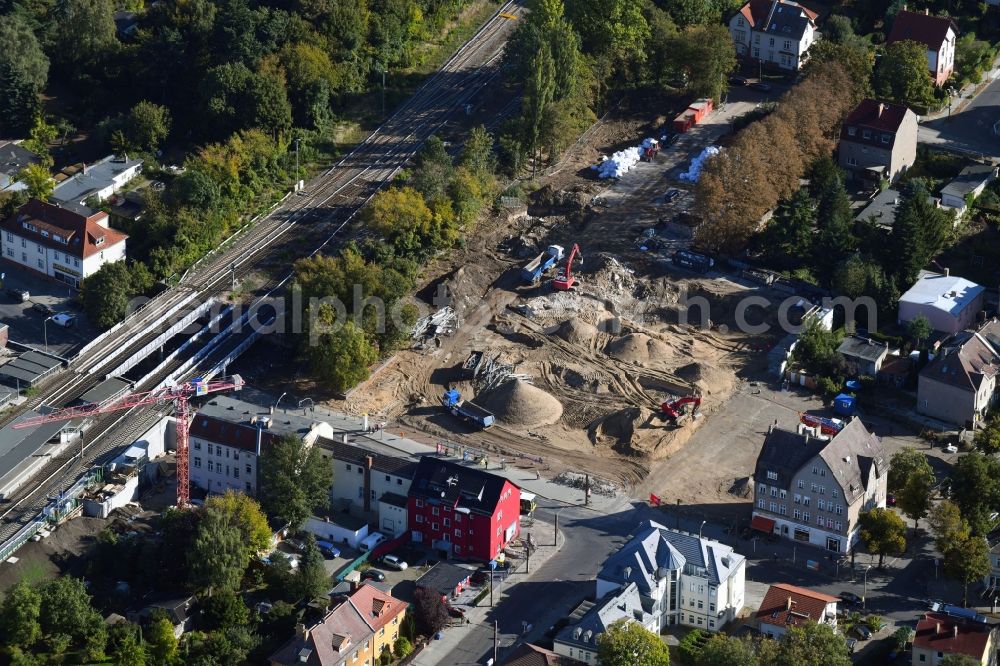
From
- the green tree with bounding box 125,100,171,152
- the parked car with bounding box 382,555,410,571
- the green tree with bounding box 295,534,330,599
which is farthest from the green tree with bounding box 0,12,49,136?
the green tree with bounding box 295,534,330,599

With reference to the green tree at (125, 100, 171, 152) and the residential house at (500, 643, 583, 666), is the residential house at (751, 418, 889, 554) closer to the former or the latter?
the residential house at (500, 643, 583, 666)

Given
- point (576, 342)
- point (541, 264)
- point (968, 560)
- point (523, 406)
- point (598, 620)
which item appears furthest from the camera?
point (541, 264)

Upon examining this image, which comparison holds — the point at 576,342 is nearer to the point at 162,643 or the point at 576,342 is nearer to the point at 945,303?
the point at 945,303

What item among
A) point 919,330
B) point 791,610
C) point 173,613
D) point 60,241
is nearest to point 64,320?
point 60,241

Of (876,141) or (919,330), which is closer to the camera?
(919,330)

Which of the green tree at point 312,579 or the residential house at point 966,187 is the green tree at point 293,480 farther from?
the residential house at point 966,187

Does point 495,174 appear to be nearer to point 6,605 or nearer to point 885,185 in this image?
point 885,185

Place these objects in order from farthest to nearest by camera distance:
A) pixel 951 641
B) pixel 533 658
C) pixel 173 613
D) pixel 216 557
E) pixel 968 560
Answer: pixel 216 557 < pixel 968 560 < pixel 173 613 < pixel 951 641 < pixel 533 658
